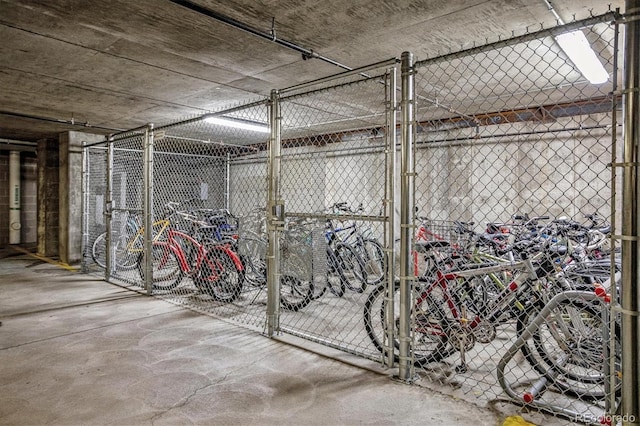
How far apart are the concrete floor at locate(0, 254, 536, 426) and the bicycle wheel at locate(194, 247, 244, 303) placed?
66cm

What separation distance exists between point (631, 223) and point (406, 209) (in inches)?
45.4

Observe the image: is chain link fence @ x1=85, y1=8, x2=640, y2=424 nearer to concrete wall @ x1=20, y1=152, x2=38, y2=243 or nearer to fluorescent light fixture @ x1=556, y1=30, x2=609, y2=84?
fluorescent light fixture @ x1=556, y1=30, x2=609, y2=84

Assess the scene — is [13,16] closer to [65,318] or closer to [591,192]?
[65,318]

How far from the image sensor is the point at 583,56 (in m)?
3.53

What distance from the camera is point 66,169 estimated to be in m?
7.42

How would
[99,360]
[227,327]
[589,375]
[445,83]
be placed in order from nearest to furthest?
[589,375]
[99,360]
[227,327]
[445,83]

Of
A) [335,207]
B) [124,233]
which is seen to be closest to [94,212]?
[124,233]

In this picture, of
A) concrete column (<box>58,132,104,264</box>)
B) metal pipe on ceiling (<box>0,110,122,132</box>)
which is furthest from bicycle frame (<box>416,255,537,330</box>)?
concrete column (<box>58,132,104,264</box>)

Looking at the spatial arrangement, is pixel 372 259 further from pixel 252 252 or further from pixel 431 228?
pixel 252 252

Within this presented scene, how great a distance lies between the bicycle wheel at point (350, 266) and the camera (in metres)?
5.11

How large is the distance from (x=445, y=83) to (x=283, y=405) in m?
3.87

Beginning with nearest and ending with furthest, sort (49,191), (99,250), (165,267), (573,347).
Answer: (573,347)
(165,267)
(99,250)
(49,191)

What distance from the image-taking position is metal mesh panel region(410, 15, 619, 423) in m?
2.30

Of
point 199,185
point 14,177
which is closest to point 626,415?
point 199,185
